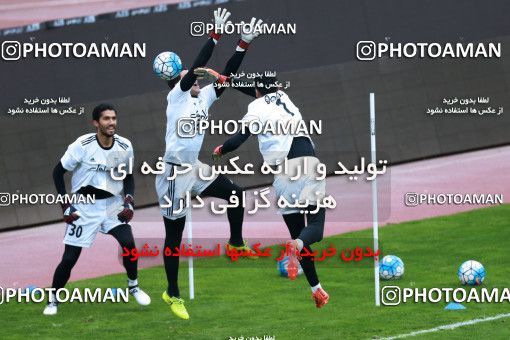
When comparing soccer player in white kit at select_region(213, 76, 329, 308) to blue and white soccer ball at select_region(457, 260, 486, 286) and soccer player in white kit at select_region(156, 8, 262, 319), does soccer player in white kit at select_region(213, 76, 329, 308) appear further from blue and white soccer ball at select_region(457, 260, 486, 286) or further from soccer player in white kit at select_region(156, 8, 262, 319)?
blue and white soccer ball at select_region(457, 260, 486, 286)

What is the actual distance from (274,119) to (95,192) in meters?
2.25

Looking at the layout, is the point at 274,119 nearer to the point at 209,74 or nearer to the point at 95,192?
the point at 209,74

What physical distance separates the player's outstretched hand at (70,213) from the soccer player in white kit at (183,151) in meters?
0.98

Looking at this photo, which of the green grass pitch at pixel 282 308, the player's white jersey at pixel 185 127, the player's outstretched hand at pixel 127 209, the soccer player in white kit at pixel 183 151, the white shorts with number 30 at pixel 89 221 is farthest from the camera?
the player's white jersey at pixel 185 127

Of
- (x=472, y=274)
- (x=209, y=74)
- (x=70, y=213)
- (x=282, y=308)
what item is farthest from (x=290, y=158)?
(x=472, y=274)

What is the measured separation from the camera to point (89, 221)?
1535 centimetres

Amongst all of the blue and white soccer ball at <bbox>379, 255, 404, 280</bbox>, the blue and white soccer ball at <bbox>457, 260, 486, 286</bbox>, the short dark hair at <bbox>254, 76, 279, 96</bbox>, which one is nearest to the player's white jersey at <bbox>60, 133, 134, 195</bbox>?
the short dark hair at <bbox>254, 76, 279, 96</bbox>

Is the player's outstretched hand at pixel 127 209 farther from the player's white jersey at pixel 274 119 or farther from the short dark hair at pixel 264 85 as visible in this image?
the short dark hair at pixel 264 85

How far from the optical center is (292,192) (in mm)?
14812

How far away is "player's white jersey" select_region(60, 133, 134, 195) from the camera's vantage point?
599 inches

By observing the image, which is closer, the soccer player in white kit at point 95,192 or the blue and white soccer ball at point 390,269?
the soccer player in white kit at point 95,192

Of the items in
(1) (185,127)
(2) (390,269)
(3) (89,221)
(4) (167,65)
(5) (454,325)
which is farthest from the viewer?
(2) (390,269)

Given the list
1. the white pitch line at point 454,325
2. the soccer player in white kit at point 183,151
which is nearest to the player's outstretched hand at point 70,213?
the soccer player in white kit at point 183,151

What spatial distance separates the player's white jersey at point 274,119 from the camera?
14898 mm
